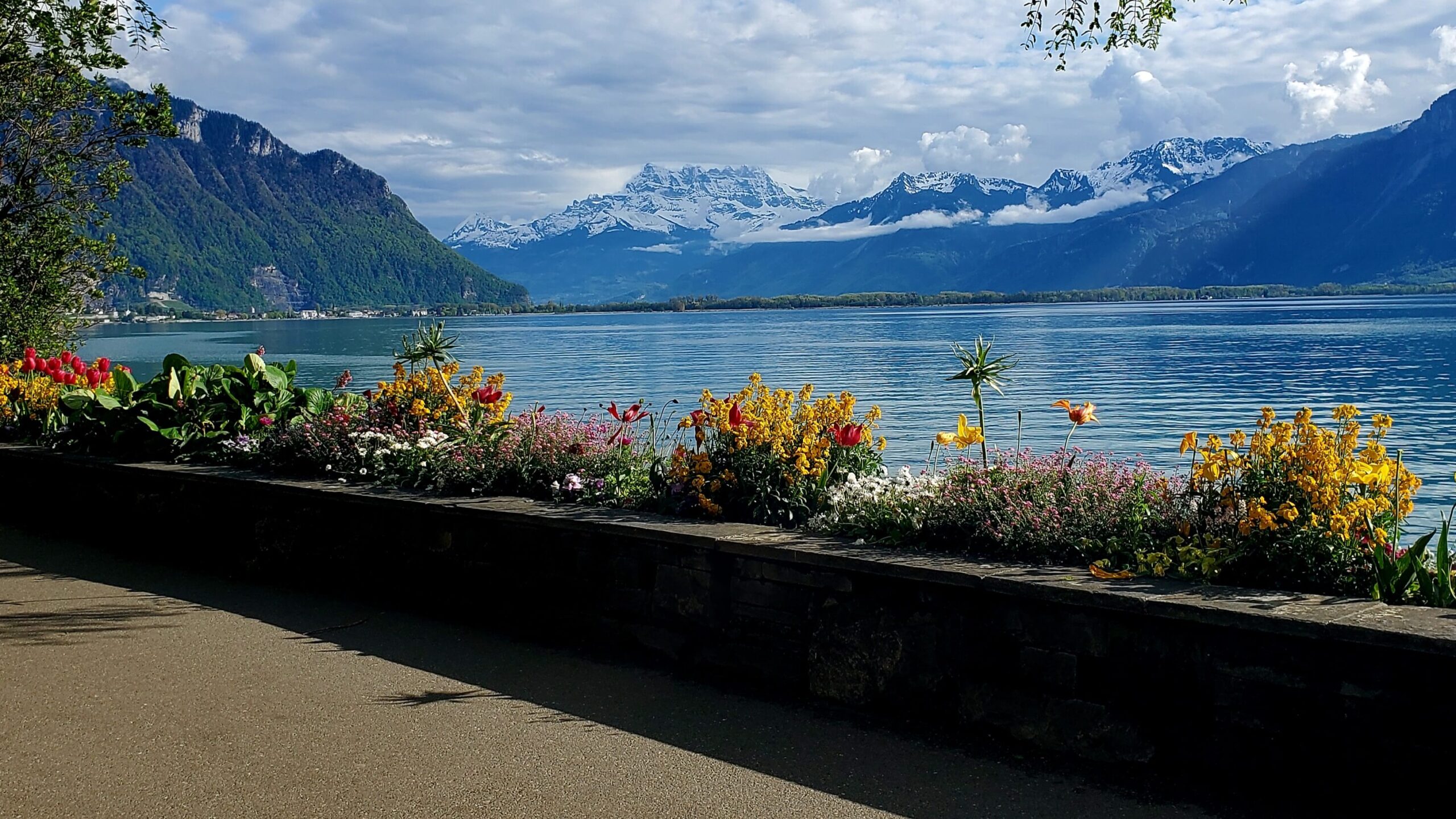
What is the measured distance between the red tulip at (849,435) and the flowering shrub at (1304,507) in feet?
5.38

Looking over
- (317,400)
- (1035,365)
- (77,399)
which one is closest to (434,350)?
(317,400)

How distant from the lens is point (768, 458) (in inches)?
228

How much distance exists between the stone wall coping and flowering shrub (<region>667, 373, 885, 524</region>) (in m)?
0.20

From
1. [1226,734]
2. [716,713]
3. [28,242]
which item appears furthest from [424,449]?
[28,242]

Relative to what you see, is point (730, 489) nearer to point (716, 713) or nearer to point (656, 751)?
point (716, 713)

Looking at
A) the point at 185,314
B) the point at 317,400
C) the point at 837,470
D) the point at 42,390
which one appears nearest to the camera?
the point at 837,470

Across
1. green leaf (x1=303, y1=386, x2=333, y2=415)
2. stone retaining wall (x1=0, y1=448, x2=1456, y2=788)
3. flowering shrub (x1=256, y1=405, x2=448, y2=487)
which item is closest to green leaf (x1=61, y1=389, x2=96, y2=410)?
green leaf (x1=303, y1=386, x2=333, y2=415)

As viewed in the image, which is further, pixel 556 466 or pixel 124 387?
pixel 124 387

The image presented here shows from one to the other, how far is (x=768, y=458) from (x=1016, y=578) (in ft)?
5.70

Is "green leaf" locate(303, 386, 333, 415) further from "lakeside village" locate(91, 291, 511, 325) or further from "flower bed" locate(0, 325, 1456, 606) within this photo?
"lakeside village" locate(91, 291, 511, 325)

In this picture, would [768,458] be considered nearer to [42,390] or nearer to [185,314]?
[42,390]

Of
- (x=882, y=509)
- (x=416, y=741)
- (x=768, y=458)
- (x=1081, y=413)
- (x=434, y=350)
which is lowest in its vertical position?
(x=416, y=741)

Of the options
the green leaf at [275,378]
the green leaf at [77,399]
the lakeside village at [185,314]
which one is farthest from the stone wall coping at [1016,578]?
the lakeside village at [185,314]

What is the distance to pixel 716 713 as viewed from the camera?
477cm
